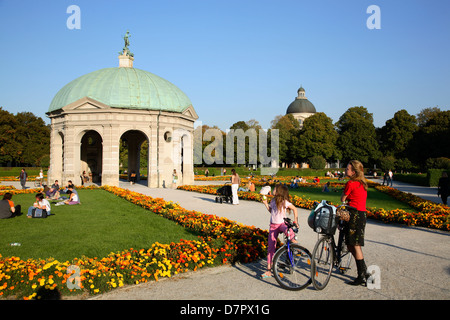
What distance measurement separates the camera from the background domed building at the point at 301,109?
13000cm

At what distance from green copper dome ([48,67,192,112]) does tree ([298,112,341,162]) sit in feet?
145

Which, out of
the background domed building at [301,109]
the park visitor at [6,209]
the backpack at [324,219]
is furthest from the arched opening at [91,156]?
the background domed building at [301,109]

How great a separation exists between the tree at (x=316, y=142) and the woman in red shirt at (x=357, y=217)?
69.1 metres

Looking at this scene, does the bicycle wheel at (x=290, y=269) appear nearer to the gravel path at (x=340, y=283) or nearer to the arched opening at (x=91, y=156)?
the gravel path at (x=340, y=283)

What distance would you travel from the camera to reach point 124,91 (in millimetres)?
33312

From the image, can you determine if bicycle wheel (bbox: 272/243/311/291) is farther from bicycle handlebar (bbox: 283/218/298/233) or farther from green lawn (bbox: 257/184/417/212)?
green lawn (bbox: 257/184/417/212)

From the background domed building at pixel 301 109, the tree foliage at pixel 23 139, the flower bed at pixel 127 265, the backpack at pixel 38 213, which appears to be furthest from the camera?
the background domed building at pixel 301 109

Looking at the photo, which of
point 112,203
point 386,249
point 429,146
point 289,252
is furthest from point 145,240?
point 429,146

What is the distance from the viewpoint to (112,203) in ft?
61.4

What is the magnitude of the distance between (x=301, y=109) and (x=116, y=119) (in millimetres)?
108075

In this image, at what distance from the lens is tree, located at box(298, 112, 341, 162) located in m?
74.1
